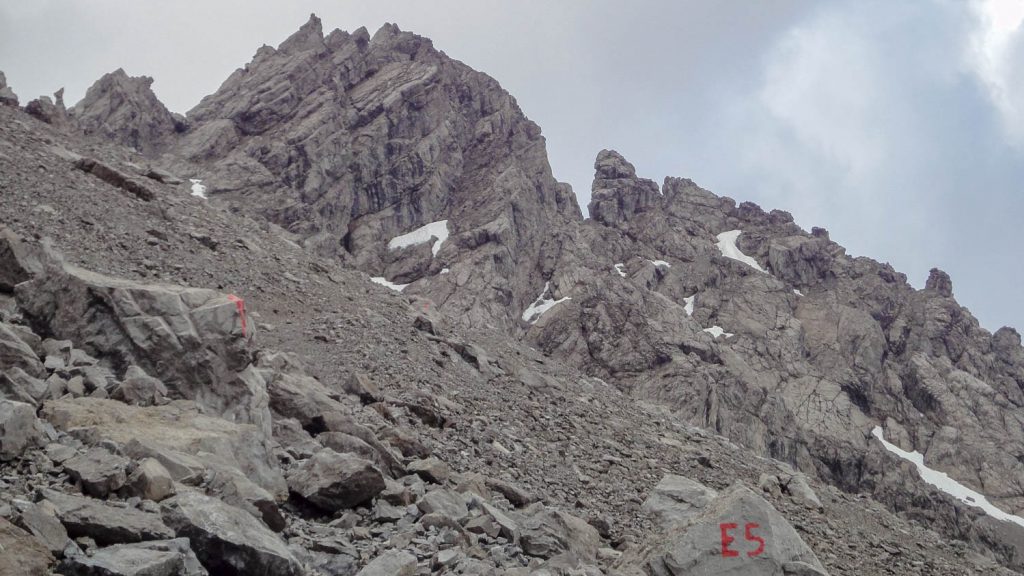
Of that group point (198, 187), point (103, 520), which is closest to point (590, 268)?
point (198, 187)

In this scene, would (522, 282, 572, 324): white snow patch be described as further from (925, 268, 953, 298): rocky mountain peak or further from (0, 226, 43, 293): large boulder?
(925, 268, 953, 298): rocky mountain peak

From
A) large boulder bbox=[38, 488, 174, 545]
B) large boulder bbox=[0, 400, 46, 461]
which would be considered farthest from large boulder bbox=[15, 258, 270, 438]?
large boulder bbox=[38, 488, 174, 545]

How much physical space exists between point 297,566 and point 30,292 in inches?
346

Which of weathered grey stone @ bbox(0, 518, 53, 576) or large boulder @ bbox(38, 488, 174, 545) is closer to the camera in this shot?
weathered grey stone @ bbox(0, 518, 53, 576)

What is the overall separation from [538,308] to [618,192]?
37.8 meters

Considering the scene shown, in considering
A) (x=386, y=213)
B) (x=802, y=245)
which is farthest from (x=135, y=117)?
(x=802, y=245)

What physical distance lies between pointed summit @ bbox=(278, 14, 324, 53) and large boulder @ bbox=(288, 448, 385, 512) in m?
88.1

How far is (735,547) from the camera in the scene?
36.4ft

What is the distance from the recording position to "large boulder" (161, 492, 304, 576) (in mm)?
7199

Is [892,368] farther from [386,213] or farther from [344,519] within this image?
[344,519]

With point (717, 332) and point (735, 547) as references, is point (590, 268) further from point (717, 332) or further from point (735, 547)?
point (735, 547)

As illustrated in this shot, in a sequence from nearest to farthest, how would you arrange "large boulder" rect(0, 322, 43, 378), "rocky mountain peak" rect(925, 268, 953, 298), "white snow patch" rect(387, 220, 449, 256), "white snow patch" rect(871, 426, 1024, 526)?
"large boulder" rect(0, 322, 43, 378) → "white snow patch" rect(871, 426, 1024, 526) → "white snow patch" rect(387, 220, 449, 256) → "rocky mountain peak" rect(925, 268, 953, 298)

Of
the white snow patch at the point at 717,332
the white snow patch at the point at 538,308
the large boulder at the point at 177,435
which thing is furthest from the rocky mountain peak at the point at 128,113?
the white snow patch at the point at 717,332

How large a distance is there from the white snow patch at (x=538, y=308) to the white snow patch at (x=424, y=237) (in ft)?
42.7
